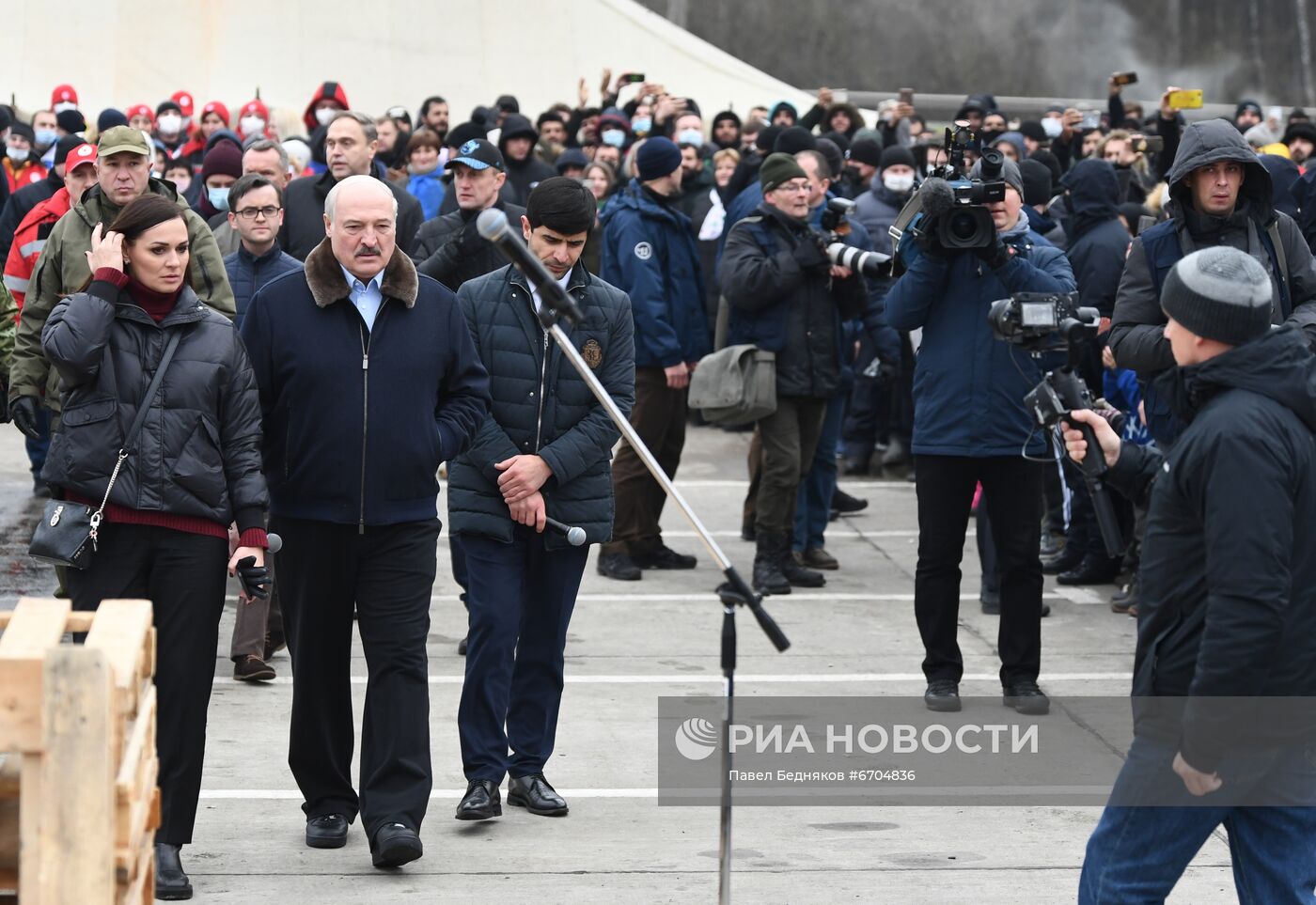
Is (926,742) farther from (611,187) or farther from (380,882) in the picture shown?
(611,187)

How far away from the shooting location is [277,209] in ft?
25.3

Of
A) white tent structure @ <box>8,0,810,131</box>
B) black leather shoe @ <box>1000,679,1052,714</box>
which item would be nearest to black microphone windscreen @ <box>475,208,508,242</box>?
black leather shoe @ <box>1000,679,1052,714</box>

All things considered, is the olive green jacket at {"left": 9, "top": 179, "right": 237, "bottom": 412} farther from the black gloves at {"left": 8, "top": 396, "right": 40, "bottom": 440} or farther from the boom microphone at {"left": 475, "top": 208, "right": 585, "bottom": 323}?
the boom microphone at {"left": 475, "top": 208, "right": 585, "bottom": 323}

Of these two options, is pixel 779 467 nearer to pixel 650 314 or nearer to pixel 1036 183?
pixel 650 314

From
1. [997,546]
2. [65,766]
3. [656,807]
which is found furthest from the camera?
[997,546]

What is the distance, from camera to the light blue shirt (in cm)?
565

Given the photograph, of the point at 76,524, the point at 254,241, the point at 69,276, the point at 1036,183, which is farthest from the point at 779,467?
the point at 76,524

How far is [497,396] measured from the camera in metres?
6.21

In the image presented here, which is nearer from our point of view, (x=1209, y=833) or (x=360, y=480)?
(x=1209, y=833)

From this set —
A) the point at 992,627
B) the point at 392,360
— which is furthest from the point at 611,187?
the point at 392,360

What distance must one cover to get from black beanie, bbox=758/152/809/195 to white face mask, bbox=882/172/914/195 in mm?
2687

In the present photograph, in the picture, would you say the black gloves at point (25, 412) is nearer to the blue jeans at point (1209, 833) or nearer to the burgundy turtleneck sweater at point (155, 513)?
the burgundy turtleneck sweater at point (155, 513)

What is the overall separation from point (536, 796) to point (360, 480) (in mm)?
1307

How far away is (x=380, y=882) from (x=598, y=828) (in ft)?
2.73
